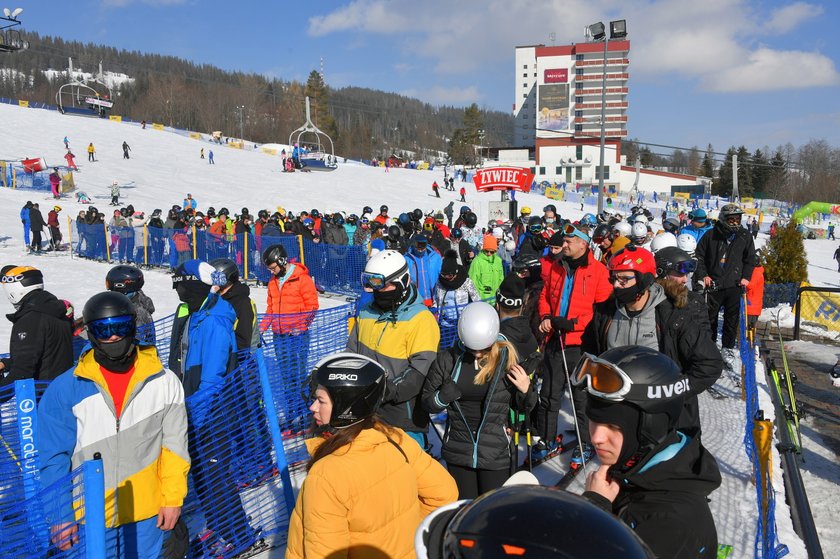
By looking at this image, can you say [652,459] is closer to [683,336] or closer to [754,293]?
[683,336]

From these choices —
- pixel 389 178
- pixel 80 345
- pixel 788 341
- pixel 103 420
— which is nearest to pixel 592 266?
pixel 103 420

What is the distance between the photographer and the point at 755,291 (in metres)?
8.54

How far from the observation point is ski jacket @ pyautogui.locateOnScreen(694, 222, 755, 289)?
300 inches

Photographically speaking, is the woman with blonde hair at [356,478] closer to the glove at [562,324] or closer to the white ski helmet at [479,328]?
the white ski helmet at [479,328]

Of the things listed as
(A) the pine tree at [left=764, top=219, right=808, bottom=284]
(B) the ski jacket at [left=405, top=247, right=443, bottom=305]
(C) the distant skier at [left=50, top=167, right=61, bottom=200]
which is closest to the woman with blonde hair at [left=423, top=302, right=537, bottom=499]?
(B) the ski jacket at [left=405, top=247, right=443, bottom=305]

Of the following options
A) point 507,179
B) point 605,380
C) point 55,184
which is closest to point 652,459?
point 605,380

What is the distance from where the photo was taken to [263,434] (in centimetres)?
450

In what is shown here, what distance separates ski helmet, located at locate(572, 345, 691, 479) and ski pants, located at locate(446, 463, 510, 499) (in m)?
1.80

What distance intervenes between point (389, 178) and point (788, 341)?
44.4m

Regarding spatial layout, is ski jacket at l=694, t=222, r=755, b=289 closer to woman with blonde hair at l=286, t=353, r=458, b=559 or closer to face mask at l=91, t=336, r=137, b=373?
woman with blonde hair at l=286, t=353, r=458, b=559

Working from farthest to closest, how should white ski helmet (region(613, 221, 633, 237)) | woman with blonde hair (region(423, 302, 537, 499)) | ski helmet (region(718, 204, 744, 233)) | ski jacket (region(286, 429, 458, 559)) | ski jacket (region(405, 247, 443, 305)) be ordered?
white ski helmet (region(613, 221, 633, 237)) < ski jacket (region(405, 247, 443, 305)) < ski helmet (region(718, 204, 744, 233)) < woman with blonde hair (region(423, 302, 537, 499)) < ski jacket (region(286, 429, 458, 559))

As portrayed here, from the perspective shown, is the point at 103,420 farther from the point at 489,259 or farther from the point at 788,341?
the point at 788,341

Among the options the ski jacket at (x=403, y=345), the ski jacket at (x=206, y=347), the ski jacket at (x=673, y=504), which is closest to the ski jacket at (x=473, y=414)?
the ski jacket at (x=403, y=345)

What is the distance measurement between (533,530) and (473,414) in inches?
103
